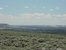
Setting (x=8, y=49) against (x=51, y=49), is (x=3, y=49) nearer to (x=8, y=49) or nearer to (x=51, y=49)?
(x=8, y=49)

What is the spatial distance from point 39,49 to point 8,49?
483 centimetres

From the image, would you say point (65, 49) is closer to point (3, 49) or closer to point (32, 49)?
point (32, 49)

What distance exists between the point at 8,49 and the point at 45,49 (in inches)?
225

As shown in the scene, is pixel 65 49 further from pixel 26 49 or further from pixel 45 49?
pixel 26 49

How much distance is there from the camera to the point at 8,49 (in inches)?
1233

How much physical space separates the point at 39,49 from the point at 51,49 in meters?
1.88

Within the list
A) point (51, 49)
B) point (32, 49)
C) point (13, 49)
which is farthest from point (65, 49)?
point (13, 49)

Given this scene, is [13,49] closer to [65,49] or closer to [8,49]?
[8,49]

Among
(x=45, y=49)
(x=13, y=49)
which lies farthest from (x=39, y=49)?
(x=13, y=49)

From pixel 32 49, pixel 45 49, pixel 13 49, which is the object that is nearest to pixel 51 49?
pixel 45 49

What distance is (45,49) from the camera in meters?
31.4

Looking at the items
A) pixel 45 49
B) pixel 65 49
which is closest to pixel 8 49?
pixel 45 49

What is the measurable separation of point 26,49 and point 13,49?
2308 mm

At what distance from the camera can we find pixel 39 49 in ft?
105
